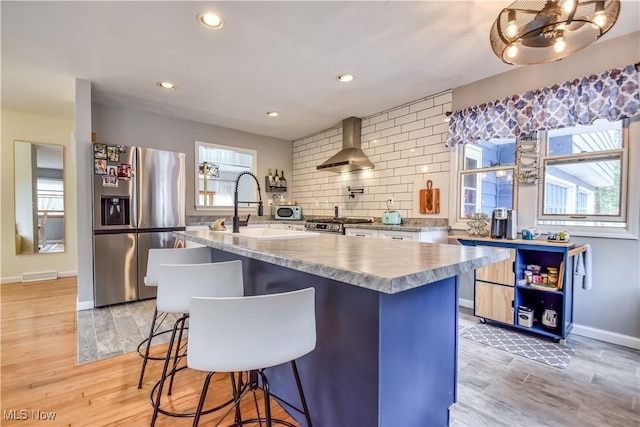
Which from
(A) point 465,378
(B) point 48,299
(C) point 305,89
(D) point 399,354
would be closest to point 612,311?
(A) point 465,378

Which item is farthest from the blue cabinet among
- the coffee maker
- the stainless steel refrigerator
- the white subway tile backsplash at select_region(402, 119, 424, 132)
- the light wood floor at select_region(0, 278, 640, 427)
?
the stainless steel refrigerator

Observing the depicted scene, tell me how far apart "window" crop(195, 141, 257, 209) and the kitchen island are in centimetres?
352

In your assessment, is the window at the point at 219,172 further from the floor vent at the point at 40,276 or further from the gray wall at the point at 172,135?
the floor vent at the point at 40,276

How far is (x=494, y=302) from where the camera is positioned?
2.72m

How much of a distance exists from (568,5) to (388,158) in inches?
106

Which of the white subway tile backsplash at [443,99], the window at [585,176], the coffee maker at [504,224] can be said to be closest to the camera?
the window at [585,176]

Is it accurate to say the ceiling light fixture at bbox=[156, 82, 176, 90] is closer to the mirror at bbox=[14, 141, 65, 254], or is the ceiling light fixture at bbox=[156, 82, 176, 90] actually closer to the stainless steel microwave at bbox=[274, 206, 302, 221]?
the stainless steel microwave at bbox=[274, 206, 302, 221]

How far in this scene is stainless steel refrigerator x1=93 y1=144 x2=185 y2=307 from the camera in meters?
3.23

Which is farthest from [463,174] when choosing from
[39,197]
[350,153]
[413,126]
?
[39,197]

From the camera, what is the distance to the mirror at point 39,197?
4324 mm

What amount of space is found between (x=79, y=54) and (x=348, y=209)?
358 centimetres

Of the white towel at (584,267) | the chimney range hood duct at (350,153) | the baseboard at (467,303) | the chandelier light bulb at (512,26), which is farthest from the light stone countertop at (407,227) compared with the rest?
the chandelier light bulb at (512,26)

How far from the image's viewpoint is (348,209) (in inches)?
184

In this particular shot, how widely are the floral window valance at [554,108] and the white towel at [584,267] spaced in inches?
42.2
